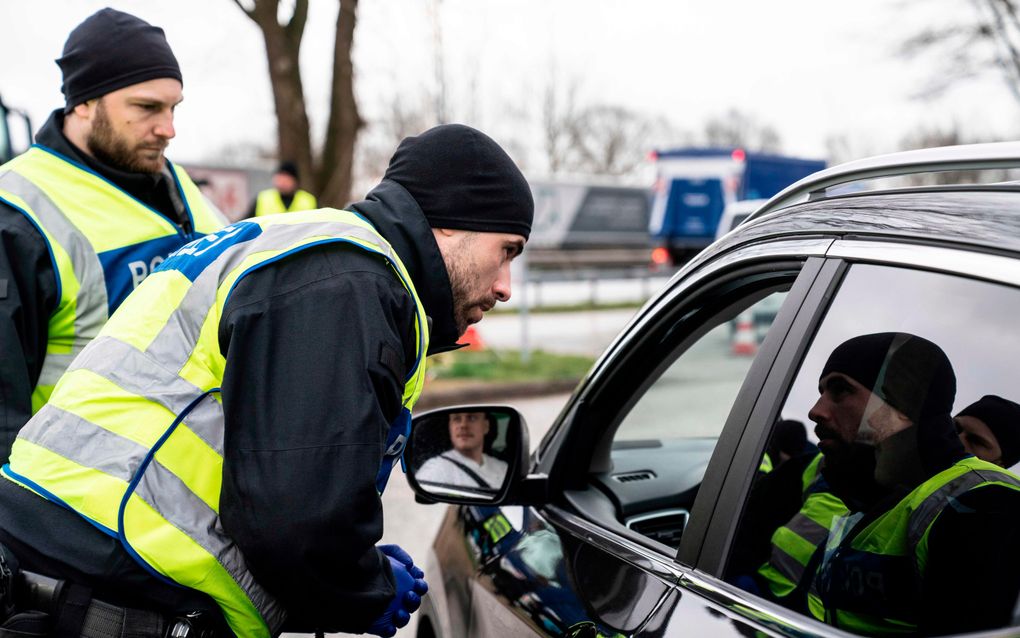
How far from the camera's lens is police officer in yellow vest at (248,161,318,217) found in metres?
8.90

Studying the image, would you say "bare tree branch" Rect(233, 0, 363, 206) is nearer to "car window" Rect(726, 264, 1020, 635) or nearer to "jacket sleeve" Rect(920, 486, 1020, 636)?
"car window" Rect(726, 264, 1020, 635)

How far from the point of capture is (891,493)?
145cm

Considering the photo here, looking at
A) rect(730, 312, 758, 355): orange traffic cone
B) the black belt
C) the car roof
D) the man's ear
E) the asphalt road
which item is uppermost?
the man's ear

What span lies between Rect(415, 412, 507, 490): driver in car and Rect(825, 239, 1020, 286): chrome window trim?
3.23ft

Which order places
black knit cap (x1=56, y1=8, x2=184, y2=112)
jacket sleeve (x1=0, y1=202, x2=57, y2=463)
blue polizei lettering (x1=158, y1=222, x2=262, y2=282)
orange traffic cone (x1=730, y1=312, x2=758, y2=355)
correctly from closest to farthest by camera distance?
1. blue polizei lettering (x1=158, y1=222, x2=262, y2=282)
2. jacket sleeve (x1=0, y1=202, x2=57, y2=463)
3. black knit cap (x1=56, y1=8, x2=184, y2=112)
4. orange traffic cone (x1=730, y1=312, x2=758, y2=355)

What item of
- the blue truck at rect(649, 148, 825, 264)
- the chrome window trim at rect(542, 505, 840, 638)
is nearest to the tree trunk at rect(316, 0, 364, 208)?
the blue truck at rect(649, 148, 825, 264)

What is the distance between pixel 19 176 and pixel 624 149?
50.0 meters

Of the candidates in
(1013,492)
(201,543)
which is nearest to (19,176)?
(201,543)

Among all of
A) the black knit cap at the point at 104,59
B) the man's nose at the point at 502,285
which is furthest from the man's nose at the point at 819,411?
the black knit cap at the point at 104,59

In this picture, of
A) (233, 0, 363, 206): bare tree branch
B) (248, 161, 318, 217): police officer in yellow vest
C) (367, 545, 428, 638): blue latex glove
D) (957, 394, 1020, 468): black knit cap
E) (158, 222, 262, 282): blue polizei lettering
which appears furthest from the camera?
(233, 0, 363, 206): bare tree branch

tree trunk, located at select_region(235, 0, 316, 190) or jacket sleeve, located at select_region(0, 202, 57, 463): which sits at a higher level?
tree trunk, located at select_region(235, 0, 316, 190)

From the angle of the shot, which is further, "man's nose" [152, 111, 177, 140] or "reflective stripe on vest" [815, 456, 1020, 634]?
"man's nose" [152, 111, 177, 140]

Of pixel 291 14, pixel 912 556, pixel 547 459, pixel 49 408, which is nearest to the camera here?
pixel 912 556

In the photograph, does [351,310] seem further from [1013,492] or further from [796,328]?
[1013,492]
